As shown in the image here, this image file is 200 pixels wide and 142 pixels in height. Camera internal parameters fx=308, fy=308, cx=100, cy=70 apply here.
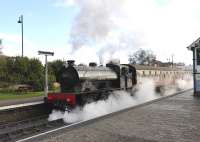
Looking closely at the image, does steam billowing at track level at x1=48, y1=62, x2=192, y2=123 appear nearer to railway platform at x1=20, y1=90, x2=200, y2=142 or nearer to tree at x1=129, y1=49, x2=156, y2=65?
railway platform at x1=20, y1=90, x2=200, y2=142

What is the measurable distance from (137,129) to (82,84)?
5.48m

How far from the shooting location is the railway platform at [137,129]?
8.10 metres

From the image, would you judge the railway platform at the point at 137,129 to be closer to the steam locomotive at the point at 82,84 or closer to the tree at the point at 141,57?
the steam locomotive at the point at 82,84

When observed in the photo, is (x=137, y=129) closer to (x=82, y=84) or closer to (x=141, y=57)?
(x=82, y=84)

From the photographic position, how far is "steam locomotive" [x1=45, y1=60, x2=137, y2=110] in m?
13.5

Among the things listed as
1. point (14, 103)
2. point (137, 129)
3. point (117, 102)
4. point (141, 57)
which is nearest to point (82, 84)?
point (117, 102)

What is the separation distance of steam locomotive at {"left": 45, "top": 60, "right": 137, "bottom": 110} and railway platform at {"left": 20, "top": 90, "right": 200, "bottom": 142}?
2.44 m

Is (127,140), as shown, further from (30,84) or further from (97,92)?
(30,84)

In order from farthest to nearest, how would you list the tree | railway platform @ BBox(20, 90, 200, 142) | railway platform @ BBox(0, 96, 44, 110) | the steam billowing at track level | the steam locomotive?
the tree < railway platform @ BBox(0, 96, 44, 110) < the steam billowing at track level < the steam locomotive < railway platform @ BBox(20, 90, 200, 142)

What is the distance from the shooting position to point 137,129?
9.30 m

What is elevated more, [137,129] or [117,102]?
[117,102]

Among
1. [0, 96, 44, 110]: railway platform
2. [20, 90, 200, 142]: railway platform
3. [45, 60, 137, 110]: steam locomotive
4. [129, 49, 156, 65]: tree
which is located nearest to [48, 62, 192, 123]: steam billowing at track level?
[45, 60, 137, 110]: steam locomotive

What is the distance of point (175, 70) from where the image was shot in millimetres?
35281

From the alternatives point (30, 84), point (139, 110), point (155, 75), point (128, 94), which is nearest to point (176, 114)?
point (139, 110)
